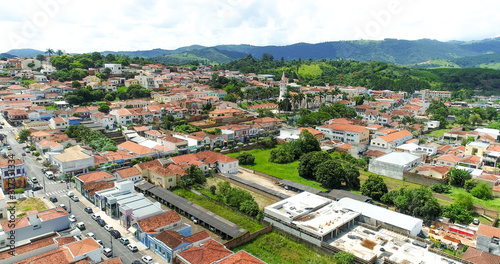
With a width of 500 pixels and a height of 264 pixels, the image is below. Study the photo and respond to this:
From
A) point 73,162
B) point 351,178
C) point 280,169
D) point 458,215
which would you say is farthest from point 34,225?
point 458,215

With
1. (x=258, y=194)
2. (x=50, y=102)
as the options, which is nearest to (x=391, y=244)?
(x=258, y=194)

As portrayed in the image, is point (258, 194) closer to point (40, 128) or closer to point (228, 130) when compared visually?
point (228, 130)

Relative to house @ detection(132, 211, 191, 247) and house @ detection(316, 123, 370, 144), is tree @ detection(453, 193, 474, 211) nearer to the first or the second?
house @ detection(316, 123, 370, 144)

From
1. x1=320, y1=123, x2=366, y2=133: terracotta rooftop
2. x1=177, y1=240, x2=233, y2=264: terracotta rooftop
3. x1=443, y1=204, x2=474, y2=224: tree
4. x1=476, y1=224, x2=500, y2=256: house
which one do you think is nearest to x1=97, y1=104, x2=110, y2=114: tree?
x1=320, y1=123, x2=366, y2=133: terracotta rooftop

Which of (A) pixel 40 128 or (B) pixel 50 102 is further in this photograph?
(B) pixel 50 102

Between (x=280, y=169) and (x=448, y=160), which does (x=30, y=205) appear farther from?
(x=448, y=160)

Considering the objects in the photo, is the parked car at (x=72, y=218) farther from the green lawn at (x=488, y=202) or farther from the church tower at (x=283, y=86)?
the church tower at (x=283, y=86)

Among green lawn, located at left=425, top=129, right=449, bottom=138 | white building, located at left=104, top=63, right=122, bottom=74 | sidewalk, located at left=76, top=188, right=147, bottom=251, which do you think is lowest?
sidewalk, located at left=76, top=188, right=147, bottom=251
